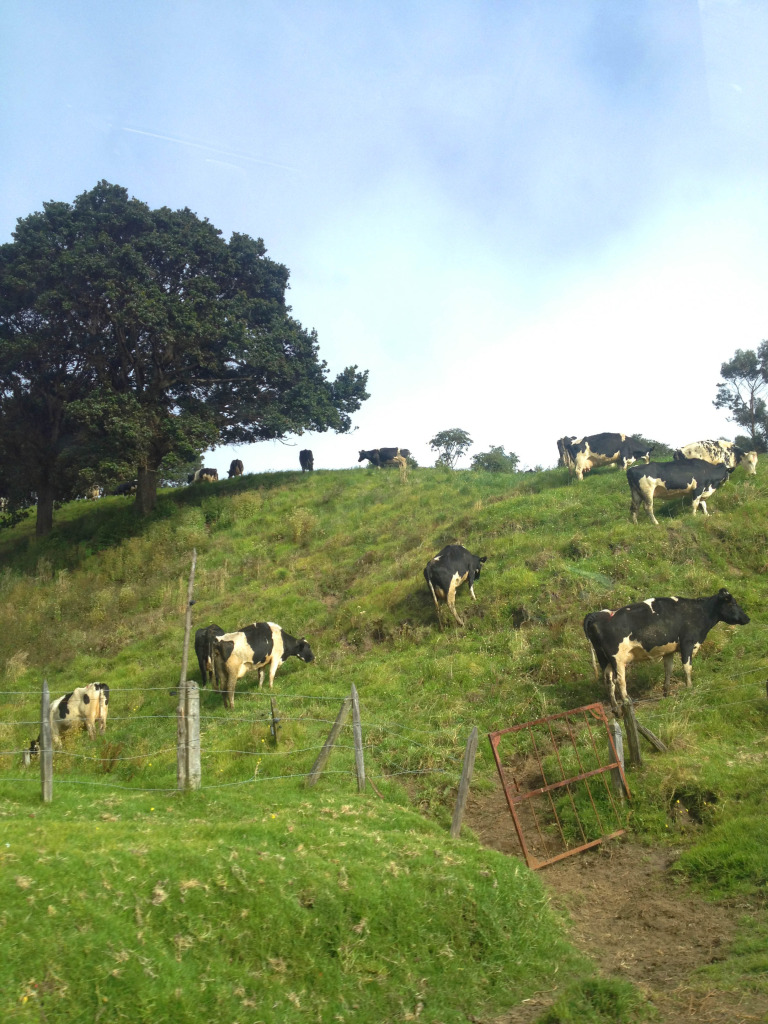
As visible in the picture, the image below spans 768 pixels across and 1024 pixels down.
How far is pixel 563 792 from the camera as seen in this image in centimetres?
1151

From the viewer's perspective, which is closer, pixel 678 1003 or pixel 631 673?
pixel 678 1003

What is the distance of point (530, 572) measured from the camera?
1881 cm

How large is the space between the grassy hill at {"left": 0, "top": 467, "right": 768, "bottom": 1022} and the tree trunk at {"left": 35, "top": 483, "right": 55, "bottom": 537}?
579 cm

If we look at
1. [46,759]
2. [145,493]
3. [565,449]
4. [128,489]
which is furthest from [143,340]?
[46,759]

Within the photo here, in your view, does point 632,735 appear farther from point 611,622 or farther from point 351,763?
point 351,763

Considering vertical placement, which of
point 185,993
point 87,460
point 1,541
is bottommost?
point 185,993

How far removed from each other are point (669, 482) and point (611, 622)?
317 inches

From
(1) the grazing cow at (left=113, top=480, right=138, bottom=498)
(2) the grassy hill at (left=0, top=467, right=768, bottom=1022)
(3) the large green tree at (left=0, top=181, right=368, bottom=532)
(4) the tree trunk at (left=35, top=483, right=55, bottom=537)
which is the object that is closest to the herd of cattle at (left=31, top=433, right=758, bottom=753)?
(2) the grassy hill at (left=0, top=467, right=768, bottom=1022)

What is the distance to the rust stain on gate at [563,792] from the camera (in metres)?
10.3

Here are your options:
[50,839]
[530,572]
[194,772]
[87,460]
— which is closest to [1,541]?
[87,460]

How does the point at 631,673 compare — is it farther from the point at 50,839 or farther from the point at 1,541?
the point at 1,541

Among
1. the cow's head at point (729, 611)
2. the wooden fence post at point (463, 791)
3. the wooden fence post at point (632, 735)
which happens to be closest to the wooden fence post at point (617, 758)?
the wooden fence post at point (632, 735)

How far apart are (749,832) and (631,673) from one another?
17.4 ft

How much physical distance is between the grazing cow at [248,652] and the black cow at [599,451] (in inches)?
496
